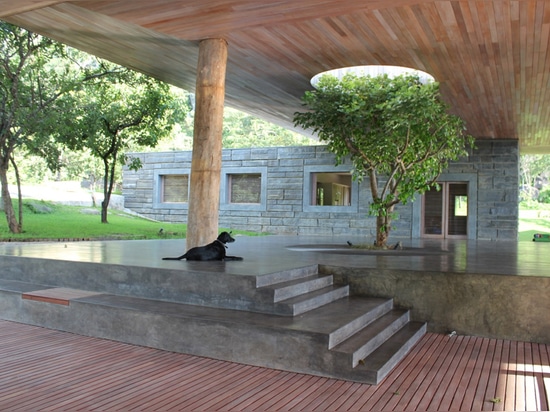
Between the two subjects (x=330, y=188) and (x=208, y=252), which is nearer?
(x=208, y=252)

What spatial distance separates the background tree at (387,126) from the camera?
24.5ft

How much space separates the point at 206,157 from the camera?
6.39m

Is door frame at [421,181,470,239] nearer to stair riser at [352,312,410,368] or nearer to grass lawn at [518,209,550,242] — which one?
grass lawn at [518,209,550,242]

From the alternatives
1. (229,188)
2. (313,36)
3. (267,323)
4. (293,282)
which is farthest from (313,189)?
(267,323)

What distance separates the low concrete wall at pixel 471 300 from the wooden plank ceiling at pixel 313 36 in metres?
3.05

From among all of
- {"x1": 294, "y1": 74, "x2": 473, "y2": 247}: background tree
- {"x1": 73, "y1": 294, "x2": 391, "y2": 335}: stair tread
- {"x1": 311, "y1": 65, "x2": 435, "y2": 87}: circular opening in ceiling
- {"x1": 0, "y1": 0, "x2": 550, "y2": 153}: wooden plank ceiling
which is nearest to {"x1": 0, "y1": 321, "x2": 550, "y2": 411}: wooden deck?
{"x1": 73, "y1": 294, "x2": 391, "y2": 335}: stair tread

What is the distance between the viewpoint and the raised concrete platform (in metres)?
3.46

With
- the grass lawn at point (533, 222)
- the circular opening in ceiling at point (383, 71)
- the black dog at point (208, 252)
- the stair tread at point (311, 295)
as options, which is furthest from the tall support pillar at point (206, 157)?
the grass lawn at point (533, 222)

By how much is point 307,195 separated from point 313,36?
→ 8934mm

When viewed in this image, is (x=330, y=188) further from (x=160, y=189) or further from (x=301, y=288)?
(x=301, y=288)

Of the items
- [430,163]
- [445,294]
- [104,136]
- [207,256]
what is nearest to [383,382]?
[445,294]

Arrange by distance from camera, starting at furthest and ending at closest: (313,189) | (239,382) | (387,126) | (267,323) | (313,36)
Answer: (313,189) → (387,126) → (313,36) → (267,323) → (239,382)

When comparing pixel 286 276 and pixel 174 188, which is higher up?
pixel 174 188

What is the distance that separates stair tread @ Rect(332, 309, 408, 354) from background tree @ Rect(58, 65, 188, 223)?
29.3 ft
